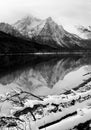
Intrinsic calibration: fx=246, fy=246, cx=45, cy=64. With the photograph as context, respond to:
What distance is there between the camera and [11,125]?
769 cm

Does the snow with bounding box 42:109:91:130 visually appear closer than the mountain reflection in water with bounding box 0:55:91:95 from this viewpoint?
Yes

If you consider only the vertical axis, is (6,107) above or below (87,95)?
below

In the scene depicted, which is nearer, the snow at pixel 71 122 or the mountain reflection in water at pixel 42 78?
the snow at pixel 71 122

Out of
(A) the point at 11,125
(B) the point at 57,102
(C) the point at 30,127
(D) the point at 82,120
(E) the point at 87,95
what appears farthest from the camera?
(E) the point at 87,95

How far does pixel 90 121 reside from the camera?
7.48 metres

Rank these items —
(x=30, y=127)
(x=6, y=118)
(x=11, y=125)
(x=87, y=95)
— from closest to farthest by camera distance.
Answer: (x=30, y=127)
(x=11, y=125)
(x=6, y=118)
(x=87, y=95)

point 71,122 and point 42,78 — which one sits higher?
point 71,122

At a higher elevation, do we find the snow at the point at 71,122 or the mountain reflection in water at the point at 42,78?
the snow at the point at 71,122

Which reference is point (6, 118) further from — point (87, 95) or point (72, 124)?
point (87, 95)

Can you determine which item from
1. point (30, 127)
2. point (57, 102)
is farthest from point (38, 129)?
point (57, 102)

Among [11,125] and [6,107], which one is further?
[6,107]

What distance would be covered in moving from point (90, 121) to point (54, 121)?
1173 millimetres

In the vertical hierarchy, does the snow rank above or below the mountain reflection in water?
above

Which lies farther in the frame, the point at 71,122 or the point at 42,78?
the point at 42,78
